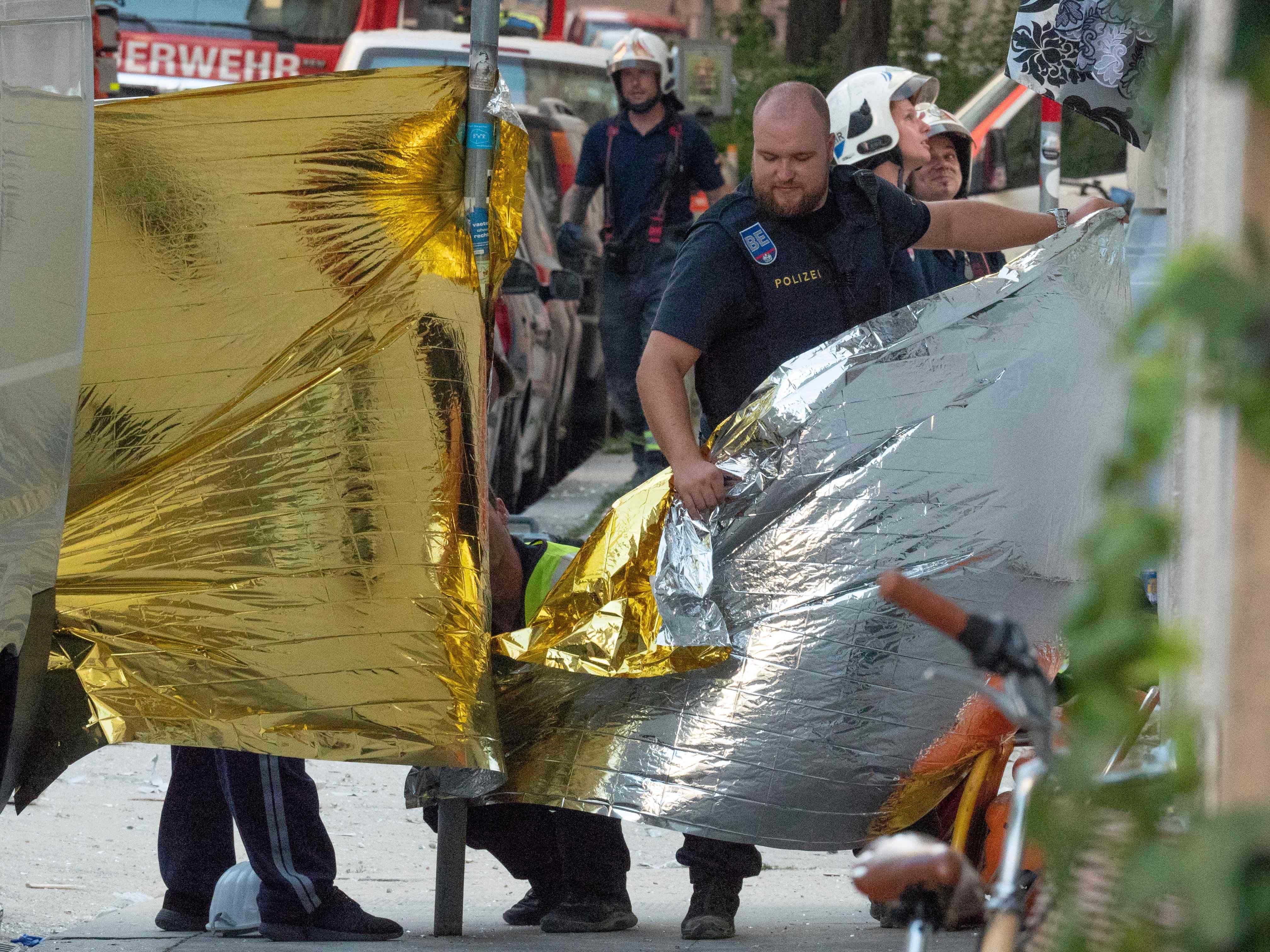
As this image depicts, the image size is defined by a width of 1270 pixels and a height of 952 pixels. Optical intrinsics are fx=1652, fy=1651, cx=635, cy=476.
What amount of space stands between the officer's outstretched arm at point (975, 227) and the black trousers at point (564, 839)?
5.10 ft

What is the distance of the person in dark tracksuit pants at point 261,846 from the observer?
3.38 metres

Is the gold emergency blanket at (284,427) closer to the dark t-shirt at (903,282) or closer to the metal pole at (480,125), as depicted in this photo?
the metal pole at (480,125)

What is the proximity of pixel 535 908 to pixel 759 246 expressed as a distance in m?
1.61

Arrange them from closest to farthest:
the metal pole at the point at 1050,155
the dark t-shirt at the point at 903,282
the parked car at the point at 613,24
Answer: the dark t-shirt at the point at 903,282
the metal pole at the point at 1050,155
the parked car at the point at 613,24

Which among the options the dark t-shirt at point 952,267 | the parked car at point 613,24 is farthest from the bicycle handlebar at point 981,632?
the parked car at point 613,24

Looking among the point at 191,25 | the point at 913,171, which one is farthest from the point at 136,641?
the point at 191,25

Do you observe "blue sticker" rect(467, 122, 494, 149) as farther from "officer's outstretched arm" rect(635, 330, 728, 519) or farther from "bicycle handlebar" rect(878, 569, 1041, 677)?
"bicycle handlebar" rect(878, 569, 1041, 677)

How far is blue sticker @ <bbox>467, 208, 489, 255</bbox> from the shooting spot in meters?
3.33

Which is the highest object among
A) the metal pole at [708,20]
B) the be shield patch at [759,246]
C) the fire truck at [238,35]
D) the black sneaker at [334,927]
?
the metal pole at [708,20]

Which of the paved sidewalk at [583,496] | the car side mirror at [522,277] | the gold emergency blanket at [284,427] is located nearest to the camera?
the gold emergency blanket at [284,427]

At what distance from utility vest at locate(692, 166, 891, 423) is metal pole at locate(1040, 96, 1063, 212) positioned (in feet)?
8.81

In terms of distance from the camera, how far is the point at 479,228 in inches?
131

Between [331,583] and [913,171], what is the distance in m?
2.73

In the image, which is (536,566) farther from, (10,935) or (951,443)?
(10,935)
